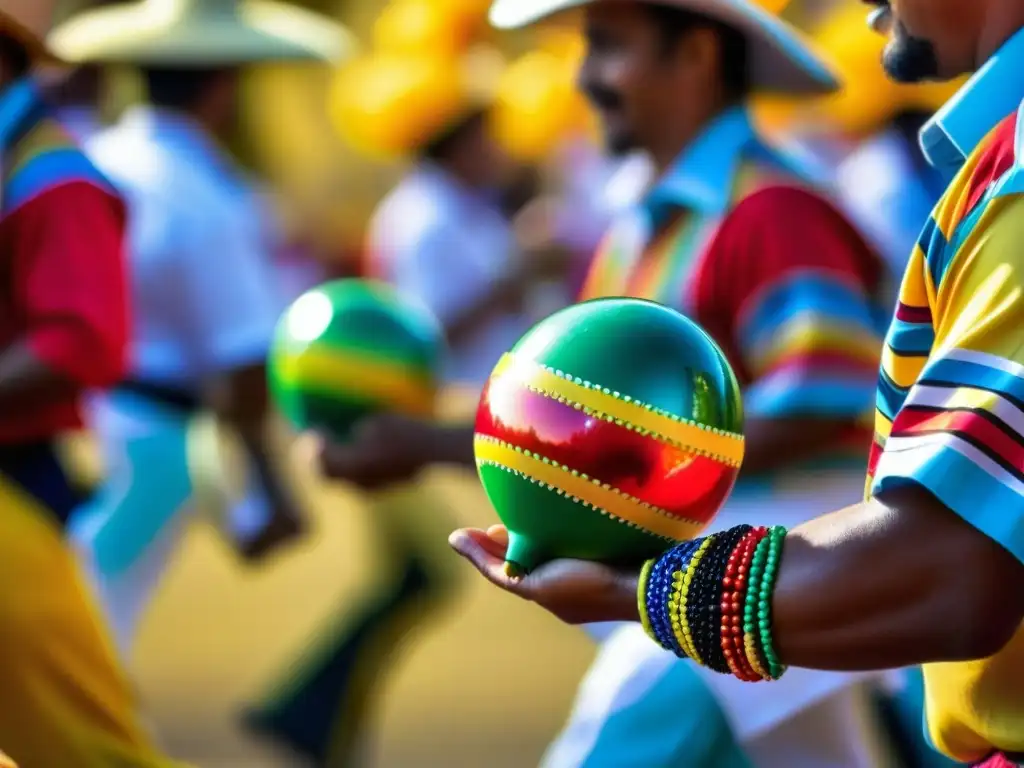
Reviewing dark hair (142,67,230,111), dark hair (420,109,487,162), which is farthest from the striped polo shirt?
dark hair (420,109,487,162)

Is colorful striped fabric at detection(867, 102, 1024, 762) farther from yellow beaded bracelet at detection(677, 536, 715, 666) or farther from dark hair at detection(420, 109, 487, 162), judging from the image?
dark hair at detection(420, 109, 487, 162)

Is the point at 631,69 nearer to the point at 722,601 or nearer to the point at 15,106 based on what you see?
the point at 15,106

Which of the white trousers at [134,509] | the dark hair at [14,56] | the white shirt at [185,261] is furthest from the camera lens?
the white shirt at [185,261]

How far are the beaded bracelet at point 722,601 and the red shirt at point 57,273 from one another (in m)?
1.96

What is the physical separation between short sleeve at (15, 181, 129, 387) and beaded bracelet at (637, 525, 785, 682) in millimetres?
1954

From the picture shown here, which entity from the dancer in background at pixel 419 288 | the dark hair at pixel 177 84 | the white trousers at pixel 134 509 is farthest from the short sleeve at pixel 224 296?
the dancer in background at pixel 419 288

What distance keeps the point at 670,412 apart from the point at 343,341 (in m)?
1.95

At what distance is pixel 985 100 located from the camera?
7.14 feet

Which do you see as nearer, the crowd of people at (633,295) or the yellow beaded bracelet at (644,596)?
the crowd of people at (633,295)

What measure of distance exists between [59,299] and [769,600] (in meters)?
2.12

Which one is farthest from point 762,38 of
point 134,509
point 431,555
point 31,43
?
point 431,555

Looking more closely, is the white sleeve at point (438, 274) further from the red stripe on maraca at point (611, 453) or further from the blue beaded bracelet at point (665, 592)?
the blue beaded bracelet at point (665, 592)

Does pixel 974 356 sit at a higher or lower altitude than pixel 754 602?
higher

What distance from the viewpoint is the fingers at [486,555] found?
2236 millimetres
